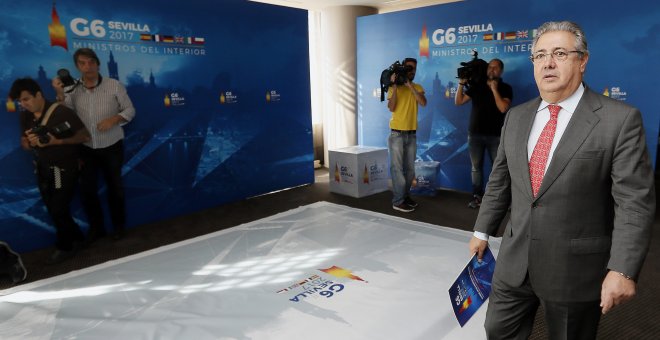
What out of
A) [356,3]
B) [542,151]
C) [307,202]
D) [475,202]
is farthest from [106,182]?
[356,3]

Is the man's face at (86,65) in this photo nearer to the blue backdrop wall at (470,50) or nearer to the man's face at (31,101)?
the man's face at (31,101)

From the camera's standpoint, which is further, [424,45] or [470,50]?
[424,45]

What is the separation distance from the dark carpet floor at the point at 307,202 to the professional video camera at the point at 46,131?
95 centimetres

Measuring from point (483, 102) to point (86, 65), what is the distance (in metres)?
3.59

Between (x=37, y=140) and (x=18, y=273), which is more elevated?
(x=37, y=140)

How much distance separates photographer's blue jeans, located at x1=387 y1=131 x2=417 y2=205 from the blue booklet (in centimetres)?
279

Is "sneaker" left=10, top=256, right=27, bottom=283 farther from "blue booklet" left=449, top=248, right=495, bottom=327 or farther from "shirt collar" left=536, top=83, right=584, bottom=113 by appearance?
"shirt collar" left=536, top=83, right=584, bottom=113

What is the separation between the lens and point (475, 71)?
438 cm

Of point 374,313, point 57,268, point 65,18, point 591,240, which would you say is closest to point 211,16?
point 65,18

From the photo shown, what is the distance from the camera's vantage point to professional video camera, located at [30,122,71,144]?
10.7ft

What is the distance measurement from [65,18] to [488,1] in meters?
4.05

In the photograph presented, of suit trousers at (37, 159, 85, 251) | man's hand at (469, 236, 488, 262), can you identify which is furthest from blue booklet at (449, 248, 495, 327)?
suit trousers at (37, 159, 85, 251)

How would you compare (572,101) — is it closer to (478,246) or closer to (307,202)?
(478,246)

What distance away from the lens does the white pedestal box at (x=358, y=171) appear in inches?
199
